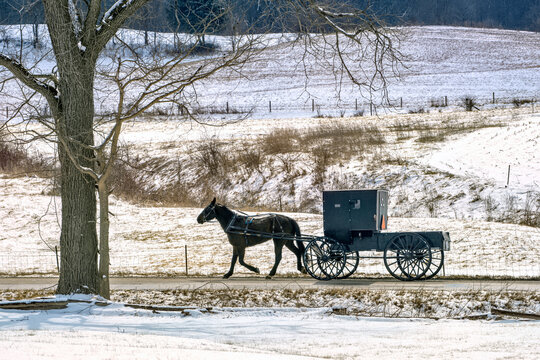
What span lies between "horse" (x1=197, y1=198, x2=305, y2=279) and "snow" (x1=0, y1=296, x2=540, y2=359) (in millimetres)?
5491

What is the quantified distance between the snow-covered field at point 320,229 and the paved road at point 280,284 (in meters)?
1.46

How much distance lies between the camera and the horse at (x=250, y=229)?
18562 mm

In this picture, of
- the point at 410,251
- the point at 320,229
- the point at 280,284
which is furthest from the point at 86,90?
the point at 320,229

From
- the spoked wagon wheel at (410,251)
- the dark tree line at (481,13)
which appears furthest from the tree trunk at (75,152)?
the dark tree line at (481,13)

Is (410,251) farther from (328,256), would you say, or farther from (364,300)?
(364,300)

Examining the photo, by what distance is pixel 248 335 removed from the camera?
36.7 ft

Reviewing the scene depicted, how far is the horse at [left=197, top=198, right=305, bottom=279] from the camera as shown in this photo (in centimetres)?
1856

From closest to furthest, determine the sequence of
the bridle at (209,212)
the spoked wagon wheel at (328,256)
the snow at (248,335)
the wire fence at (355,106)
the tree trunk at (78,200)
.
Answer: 1. the snow at (248,335)
2. the tree trunk at (78,200)
3. the spoked wagon wheel at (328,256)
4. the bridle at (209,212)
5. the wire fence at (355,106)

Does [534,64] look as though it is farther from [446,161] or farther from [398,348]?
[398,348]

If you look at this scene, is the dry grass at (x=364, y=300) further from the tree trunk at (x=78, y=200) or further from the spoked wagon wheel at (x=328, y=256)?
the spoked wagon wheel at (x=328, y=256)

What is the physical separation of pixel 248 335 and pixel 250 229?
753cm

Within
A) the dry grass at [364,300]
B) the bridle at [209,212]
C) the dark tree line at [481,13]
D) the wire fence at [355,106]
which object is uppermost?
the dark tree line at [481,13]

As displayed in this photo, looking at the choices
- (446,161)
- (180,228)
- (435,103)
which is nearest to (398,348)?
(180,228)

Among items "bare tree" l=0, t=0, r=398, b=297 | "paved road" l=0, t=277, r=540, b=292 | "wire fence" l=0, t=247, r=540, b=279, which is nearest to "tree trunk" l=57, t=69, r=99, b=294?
"bare tree" l=0, t=0, r=398, b=297
